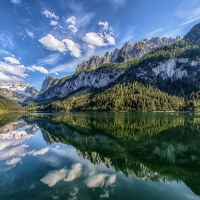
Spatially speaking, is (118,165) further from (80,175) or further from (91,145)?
(91,145)

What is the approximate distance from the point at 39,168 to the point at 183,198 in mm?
17315

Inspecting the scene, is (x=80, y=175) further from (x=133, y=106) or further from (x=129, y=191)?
(x=133, y=106)

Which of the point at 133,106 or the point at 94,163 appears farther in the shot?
the point at 133,106

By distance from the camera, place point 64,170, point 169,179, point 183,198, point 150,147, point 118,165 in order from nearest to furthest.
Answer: point 183,198, point 169,179, point 64,170, point 118,165, point 150,147

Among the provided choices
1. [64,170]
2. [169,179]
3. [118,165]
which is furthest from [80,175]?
[169,179]

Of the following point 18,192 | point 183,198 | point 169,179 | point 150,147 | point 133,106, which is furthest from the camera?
point 133,106

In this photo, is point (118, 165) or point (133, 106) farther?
point (133, 106)

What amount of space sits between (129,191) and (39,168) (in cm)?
1288

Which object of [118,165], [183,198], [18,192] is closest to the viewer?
[183,198]

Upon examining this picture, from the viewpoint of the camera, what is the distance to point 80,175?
18906 mm

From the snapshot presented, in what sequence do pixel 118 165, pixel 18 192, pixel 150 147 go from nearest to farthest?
pixel 18 192
pixel 118 165
pixel 150 147

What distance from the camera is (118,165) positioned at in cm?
2189

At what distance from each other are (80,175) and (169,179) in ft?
33.0

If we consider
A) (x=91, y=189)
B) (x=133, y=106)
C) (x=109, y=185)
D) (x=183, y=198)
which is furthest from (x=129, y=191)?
(x=133, y=106)
